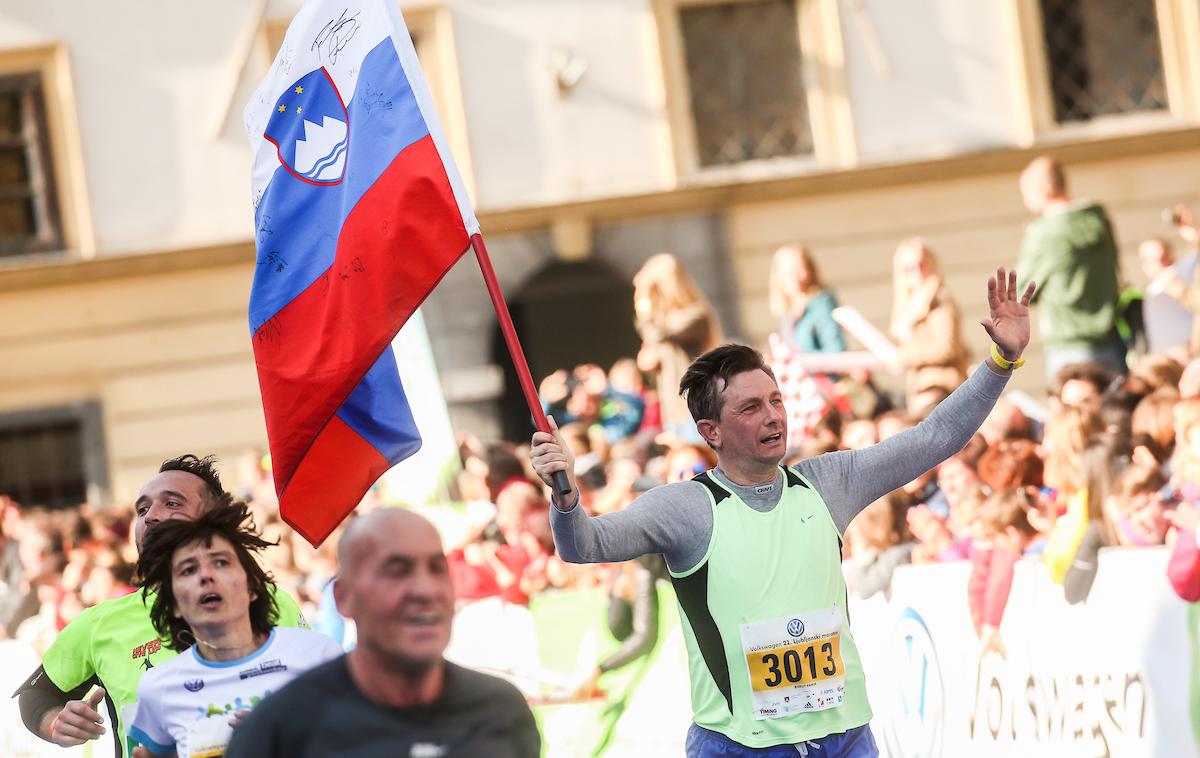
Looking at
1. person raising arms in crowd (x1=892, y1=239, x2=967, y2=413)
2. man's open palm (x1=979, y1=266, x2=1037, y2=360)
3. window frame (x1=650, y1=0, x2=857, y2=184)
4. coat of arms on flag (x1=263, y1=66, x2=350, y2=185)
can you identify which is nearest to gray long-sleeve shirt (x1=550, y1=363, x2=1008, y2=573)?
man's open palm (x1=979, y1=266, x2=1037, y2=360)

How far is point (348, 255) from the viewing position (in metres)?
5.53

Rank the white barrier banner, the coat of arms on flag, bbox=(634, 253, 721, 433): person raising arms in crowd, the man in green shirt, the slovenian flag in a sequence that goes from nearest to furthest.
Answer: the man in green shirt < the slovenian flag < the coat of arms on flag < the white barrier banner < bbox=(634, 253, 721, 433): person raising arms in crowd

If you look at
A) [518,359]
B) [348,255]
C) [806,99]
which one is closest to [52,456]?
[806,99]

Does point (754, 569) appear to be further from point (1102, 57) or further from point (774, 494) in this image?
point (1102, 57)

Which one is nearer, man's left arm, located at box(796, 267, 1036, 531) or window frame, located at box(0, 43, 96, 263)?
man's left arm, located at box(796, 267, 1036, 531)

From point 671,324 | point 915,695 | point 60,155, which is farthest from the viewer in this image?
point 60,155

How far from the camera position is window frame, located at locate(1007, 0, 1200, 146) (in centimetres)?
1897

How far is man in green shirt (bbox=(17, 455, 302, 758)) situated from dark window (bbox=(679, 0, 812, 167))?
565 inches

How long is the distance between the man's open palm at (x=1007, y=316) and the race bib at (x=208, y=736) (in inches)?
89.3

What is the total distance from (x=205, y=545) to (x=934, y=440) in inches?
78.7

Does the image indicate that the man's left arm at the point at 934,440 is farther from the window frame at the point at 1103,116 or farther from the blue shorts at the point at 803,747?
the window frame at the point at 1103,116

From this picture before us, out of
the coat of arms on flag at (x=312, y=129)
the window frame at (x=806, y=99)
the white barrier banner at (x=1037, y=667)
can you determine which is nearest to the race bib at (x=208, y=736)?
the coat of arms on flag at (x=312, y=129)

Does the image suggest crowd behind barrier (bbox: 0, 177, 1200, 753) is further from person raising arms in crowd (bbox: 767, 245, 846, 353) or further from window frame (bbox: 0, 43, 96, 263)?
window frame (bbox: 0, 43, 96, 263)

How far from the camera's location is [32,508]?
1881cm
